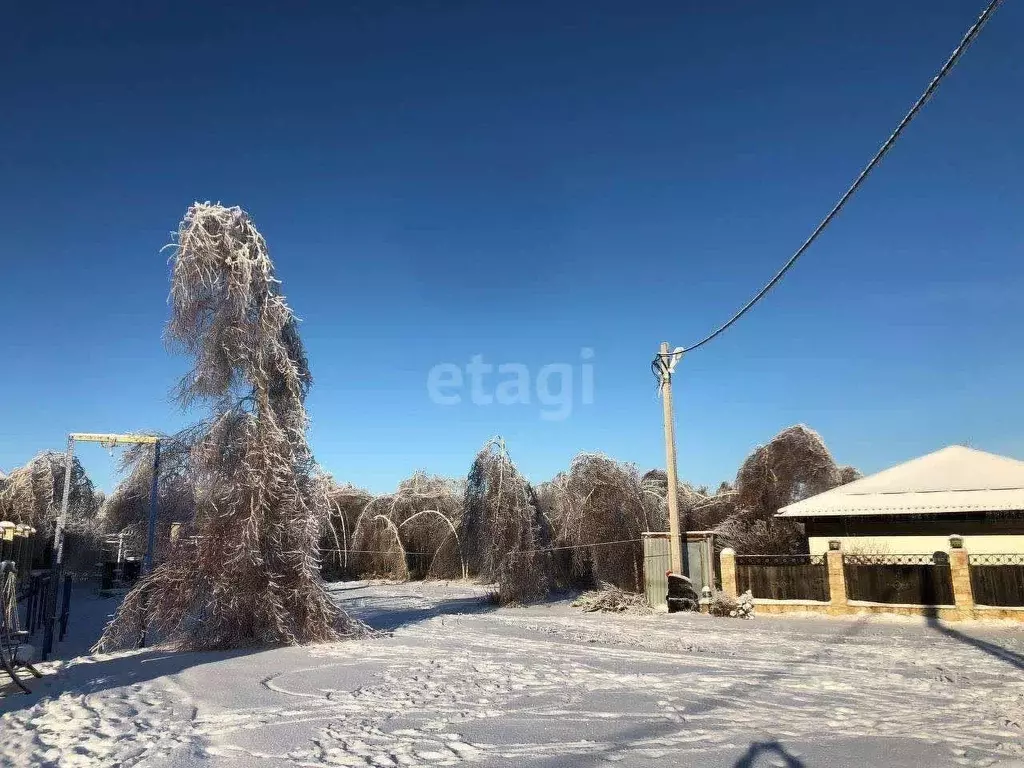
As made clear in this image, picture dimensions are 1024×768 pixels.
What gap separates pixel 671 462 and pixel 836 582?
457 centimetres

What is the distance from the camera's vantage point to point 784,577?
16.2 m

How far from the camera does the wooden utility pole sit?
55.6 ft

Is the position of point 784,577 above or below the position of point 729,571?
below

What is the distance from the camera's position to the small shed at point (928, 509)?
19.3m

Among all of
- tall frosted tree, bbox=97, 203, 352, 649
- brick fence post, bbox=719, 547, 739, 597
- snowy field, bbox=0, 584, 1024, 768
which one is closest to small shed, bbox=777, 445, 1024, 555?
brick fence post, bbox=719, 547, 739, 597

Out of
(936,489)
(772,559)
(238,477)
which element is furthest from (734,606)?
(238,477)

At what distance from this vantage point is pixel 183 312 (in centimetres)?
1135

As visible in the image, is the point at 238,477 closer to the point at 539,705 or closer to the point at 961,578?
the point at 539,705

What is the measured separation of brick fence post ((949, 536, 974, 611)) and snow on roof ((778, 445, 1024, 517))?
5.81m

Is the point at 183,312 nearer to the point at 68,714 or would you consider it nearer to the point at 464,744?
the point at 68,714

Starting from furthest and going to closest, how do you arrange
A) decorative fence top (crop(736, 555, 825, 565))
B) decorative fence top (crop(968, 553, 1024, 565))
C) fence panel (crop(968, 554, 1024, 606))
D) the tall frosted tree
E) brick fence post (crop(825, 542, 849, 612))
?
decorative fence top (crop(736, 555, 825, 565)), brick fence post (crop(825, 542, 849, 612)), decorative fence top (crop(968, 553, 1024, 565)), fence panel (crop(968, 554, 1024, 606)), the tall frosted tree

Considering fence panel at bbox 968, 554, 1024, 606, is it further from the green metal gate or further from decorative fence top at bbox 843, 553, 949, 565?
the green metal gate

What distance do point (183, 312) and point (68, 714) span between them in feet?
21.6

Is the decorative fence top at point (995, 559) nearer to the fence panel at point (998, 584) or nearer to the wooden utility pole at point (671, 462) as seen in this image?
the fence panel at point (998, 584)
